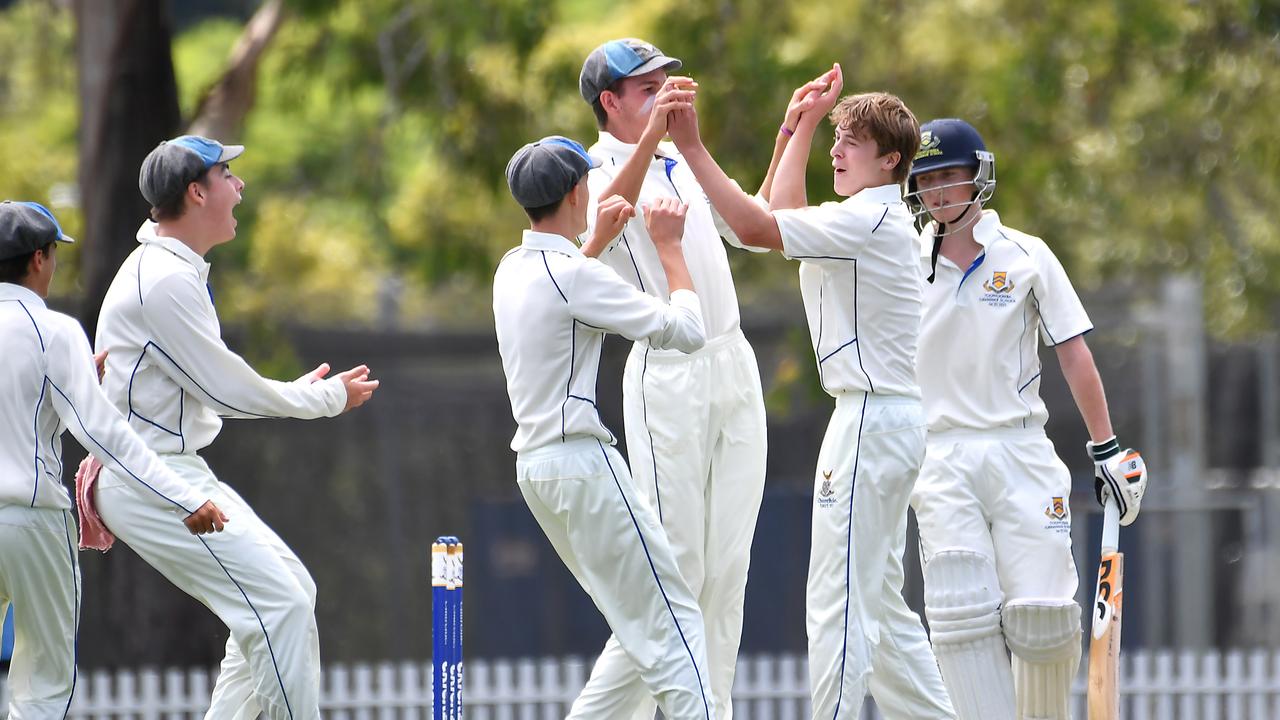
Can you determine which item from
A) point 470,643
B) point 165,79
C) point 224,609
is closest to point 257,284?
point 165,79

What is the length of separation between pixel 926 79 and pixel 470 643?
588 cm

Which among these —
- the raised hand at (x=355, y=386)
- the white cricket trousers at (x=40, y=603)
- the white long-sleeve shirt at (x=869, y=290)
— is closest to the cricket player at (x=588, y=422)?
the white long-sleeve shirt at (x=869, y=290)

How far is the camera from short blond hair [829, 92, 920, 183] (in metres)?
5.36

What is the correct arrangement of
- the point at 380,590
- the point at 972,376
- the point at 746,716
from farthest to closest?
1. the point at 380,590
2. the point at 746,716
3. the point at 972,376

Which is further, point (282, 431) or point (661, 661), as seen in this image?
point (282, 431)

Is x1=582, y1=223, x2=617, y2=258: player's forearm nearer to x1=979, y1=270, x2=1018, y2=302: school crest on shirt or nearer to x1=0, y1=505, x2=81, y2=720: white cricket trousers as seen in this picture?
x1=979, y1=270, x2=1018, y2=302: school crest on shirt

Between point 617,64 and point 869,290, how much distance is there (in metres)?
1.18

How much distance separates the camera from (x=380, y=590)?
1294 centimetres

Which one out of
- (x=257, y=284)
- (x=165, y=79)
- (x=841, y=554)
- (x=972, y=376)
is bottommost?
(x=841, y=554)

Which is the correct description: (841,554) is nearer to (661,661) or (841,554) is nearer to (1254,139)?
(661,661)

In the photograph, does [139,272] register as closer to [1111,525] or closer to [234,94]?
[1111,525]

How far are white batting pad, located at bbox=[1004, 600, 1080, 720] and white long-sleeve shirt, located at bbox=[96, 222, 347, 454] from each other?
260 cm

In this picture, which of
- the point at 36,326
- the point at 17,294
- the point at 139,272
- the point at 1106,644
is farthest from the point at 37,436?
the point at 1106,644

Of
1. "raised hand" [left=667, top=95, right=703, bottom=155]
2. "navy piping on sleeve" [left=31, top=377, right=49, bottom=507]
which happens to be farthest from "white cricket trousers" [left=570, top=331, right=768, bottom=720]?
"navy piping on sleeve" [left=31, top=377, right=49, bottom=507]
